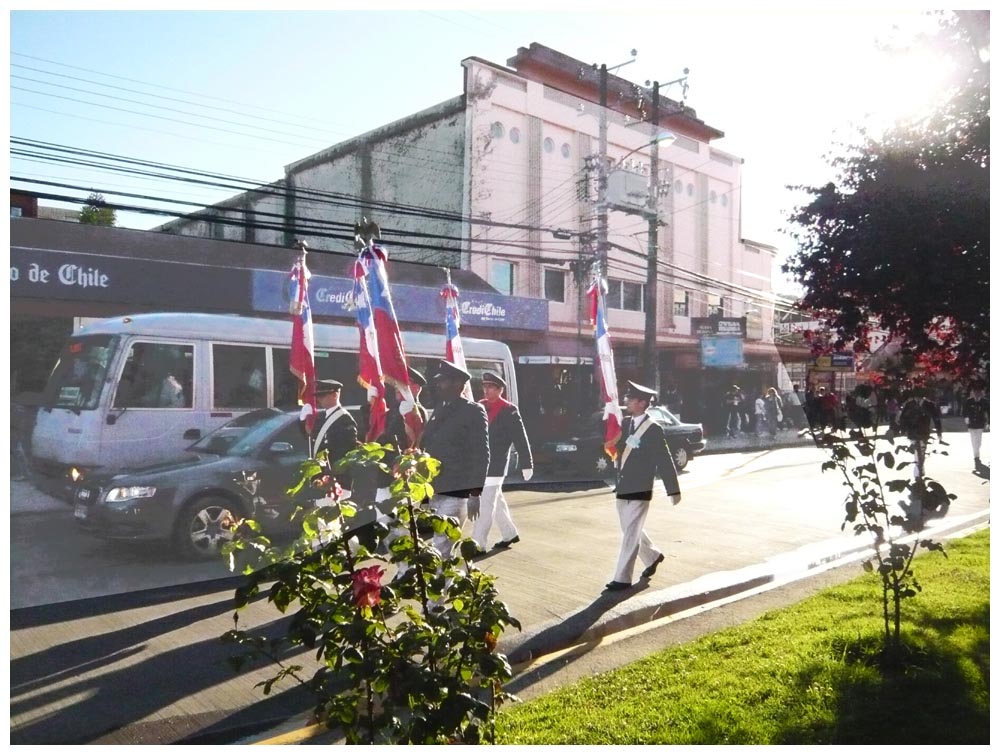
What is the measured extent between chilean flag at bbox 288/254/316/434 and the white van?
2cm

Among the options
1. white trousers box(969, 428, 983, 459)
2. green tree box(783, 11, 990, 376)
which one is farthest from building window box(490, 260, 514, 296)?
white trousers box(969, 428, 983, 459)

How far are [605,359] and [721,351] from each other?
84 cm

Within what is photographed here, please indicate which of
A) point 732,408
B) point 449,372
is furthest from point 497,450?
point 732,408

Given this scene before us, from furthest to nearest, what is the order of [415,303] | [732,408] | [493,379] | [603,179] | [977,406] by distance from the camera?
[977,406]
[732,408]
[603,179]
[493,379]
[415,303]

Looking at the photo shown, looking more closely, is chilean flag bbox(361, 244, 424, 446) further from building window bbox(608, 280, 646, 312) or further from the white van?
building window bbox(608, 280, 646, 312)

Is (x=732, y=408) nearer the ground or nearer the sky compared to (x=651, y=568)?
nearer the sky

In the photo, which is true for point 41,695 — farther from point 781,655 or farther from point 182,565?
point 781,655

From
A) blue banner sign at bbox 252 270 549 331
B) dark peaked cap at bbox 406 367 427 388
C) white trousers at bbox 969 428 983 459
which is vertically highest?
blue banner sign at bbox 252 270 549 331

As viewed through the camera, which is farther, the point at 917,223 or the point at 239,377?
the point at 917,223

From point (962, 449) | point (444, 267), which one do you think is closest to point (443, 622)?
point (444, 267)

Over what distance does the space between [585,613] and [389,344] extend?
1.71 metres

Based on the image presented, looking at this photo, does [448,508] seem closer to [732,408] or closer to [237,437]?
[237,437]

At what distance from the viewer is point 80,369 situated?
2625mm

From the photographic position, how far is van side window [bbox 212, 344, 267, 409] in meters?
2.86
